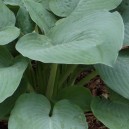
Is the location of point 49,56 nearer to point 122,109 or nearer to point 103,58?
point 103,58

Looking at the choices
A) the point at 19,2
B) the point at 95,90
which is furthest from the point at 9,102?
the point at 95,90

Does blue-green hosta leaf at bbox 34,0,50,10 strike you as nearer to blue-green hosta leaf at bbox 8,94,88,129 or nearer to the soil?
blue-green hosta leaf at bbox 8,94,88,129

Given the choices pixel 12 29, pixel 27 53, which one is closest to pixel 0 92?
pixel 27 53

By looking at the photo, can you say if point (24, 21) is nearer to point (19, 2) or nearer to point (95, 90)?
point (19, 2)

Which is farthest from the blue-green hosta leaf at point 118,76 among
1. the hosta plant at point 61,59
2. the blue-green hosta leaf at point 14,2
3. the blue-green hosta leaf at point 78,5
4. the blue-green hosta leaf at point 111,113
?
the blue-green hosta leaf at point 14,2

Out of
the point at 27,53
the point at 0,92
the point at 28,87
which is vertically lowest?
the point at 28,87

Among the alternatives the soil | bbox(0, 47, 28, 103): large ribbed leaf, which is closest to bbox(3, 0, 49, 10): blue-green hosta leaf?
bbox(0, 47, 28, 103): large ribbed leaf
